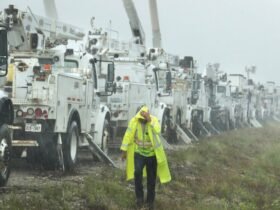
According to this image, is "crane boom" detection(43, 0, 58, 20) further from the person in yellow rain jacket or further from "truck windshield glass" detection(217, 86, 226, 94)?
the person in yellow rain jacket

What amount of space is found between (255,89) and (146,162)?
45309 mm

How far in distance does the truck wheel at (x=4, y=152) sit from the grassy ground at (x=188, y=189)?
0.94 feet

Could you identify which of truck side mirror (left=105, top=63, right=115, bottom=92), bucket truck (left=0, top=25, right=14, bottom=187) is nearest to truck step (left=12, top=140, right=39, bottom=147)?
bucket truck (left=0, top=25, right=14, bottom=187)

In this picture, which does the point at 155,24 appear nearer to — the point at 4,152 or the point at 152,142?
the point at 152,142

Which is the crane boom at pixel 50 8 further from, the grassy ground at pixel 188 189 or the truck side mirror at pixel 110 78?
the truck side mirror at pixel 110 78

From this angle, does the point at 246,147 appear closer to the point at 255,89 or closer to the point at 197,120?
the point at 197,120

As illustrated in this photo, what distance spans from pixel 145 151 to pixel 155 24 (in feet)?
96.6

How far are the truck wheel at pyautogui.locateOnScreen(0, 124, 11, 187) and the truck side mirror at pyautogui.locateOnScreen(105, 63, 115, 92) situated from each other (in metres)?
5.67

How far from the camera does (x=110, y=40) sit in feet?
67.7

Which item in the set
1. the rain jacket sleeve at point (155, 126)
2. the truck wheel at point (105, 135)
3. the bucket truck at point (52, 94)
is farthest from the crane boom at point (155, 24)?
the rain jacket sleeve at point (155, 126)

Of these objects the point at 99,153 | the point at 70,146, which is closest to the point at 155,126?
the point at 70,146

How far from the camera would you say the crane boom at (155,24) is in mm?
37756

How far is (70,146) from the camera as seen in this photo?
12.9 metres

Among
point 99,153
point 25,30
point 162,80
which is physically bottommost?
point 99,153
